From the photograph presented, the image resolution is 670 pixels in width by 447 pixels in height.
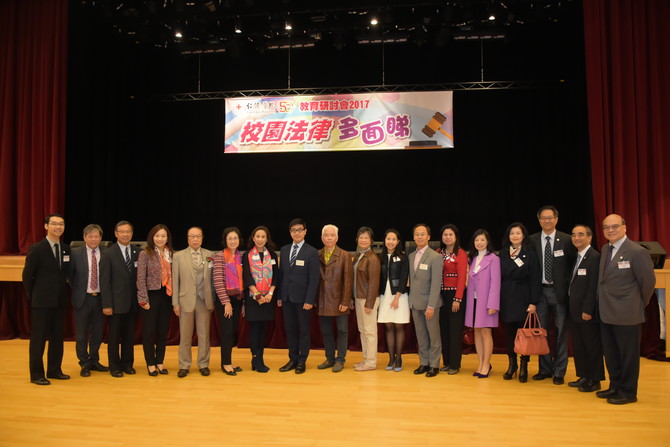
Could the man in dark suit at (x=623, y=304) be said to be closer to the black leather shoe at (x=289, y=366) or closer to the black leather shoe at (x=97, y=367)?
the black leather shoe at (x=289, y=366)

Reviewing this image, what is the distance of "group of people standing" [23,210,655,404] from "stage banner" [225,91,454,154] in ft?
11.8

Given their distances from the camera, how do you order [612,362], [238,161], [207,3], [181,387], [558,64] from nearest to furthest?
[612,362] < [181,387] < [207,3] < [558,64] < [238,161]

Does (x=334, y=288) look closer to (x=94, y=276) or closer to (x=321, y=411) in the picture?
(x=321, y=411)

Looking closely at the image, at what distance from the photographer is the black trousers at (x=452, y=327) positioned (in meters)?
5.05

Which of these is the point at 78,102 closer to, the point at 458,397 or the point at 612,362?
the point at 458,397

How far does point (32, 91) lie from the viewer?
791 cm

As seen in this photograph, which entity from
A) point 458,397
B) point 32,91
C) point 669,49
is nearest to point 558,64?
point 669,49

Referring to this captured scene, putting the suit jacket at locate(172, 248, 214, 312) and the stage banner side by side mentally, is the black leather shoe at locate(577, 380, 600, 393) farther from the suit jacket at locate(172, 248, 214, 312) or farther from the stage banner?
the stage banner

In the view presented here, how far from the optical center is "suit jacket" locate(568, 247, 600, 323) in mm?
4371

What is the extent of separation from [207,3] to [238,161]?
127 inches

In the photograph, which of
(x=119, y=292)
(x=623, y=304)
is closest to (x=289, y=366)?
(x=119, y=292)

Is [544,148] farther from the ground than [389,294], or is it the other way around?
[544,148]

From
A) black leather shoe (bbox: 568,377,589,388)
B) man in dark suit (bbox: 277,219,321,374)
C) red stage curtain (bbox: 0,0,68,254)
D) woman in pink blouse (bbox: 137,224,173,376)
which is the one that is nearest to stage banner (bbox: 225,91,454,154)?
red stage curtain (bbox: 0,0,68,254)

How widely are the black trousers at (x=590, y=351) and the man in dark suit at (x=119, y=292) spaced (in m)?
4.13
